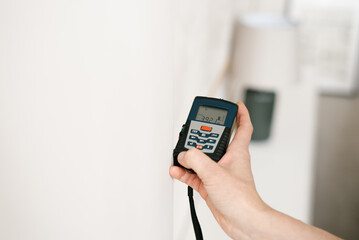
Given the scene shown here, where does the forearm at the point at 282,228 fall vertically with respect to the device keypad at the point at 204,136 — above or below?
below

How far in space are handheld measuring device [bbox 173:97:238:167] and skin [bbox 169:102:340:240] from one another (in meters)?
0.02

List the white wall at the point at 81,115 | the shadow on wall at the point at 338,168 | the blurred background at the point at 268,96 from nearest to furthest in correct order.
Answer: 1. the white wall at the point at 81,115
2. the blurred background at the point at 268,96
3. the shadow on wall at the point at 338,168

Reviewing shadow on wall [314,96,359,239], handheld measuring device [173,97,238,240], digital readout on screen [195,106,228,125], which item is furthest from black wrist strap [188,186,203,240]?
shadow on wall [314,96,359,239]

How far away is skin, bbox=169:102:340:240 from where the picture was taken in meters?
0.52

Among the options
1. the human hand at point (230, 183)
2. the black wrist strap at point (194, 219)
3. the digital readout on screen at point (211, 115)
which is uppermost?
the digital readout on screen at point (211, 115)

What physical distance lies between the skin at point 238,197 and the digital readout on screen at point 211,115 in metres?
0.04

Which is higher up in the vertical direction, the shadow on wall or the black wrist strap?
the black wrist strap

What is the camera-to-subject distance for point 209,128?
1.90ft

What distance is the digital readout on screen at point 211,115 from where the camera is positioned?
0.59 metres

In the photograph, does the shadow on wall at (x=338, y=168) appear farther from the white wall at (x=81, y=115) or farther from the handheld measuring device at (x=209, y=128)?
the white wall at (x=81, y=115)

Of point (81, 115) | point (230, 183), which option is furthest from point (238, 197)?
point (81, 115)

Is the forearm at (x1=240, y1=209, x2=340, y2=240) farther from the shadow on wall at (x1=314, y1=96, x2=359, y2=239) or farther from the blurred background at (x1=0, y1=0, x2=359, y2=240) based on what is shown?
the shadow on wall at (x1=314, y1=96, x2=359, y2=239)

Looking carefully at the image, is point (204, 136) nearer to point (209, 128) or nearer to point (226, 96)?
point (209, 128)

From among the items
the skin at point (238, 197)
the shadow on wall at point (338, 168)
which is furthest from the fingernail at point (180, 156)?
the shadow on wall at point (338, 168)
